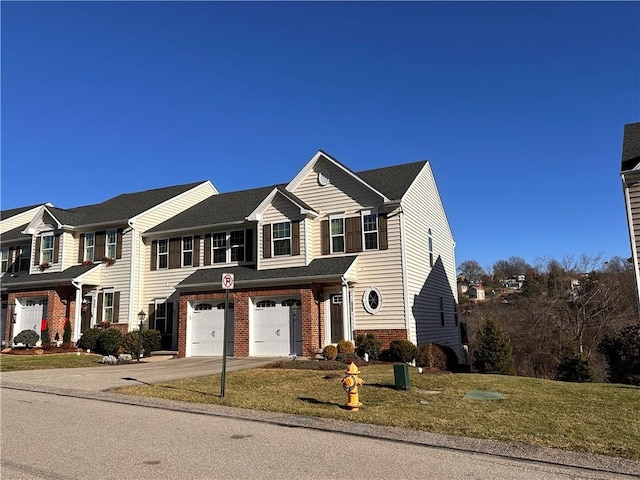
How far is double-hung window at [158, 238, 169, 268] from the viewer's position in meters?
26.6

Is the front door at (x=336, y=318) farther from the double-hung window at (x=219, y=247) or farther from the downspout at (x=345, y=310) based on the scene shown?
the double-hung window at (x=219, y=247)

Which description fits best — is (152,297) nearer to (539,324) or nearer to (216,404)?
(216,404)

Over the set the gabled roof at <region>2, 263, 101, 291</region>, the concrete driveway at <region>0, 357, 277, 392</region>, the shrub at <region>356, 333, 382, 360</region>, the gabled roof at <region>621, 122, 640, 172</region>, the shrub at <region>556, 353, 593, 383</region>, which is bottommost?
the shrub at <region>556, 353, 593, 383</region>

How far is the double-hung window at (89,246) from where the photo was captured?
92.1 feet

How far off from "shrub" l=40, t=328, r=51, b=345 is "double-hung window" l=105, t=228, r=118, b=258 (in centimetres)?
478

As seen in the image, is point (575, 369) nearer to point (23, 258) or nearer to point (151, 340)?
point (151, 340)

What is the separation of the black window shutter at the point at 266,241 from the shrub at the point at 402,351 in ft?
23.4

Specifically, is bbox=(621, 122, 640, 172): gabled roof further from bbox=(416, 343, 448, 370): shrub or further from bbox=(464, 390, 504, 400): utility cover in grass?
bbox=(416, 343, 448, 370): shrub

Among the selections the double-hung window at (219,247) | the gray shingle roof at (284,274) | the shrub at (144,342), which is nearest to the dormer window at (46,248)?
the shrub at (144,342)

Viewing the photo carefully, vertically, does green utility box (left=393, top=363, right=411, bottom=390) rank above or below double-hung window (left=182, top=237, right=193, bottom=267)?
below

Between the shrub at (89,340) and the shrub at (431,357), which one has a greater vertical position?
the shrub at (89,340)

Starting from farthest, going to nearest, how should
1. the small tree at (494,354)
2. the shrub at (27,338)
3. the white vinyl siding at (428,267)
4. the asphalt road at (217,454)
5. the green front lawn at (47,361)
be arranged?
the shrub at (27,338) → the white vinyl siding at (428,267) → the small tree at (494,354) → the green front lawn at (47,361) → the asphalt road at (217,454)

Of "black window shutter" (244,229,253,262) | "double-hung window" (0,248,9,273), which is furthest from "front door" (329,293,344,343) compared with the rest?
"double-hung window" (0,248,9,273)

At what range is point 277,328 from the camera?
→ 70.3 feet
